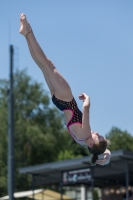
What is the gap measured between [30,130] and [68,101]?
96.8 feet

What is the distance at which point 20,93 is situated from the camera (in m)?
37.7

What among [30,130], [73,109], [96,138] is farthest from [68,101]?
[30,130]

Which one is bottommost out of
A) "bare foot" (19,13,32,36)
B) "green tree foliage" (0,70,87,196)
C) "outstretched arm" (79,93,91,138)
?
"outstretched arm" (79,93,91,138)

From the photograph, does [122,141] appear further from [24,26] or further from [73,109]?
[24,26]

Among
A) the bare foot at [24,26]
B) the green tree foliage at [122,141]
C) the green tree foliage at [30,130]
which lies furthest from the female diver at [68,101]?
the green tree foliage at [122,141]

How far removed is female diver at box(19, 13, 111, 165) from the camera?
242 inches

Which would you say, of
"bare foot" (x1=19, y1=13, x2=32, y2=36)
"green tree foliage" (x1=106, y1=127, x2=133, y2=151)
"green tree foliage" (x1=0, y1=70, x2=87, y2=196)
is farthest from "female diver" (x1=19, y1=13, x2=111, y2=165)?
"green tree foliage" (x1=106, y1=127, x2=133, y2=151)

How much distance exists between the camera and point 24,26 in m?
6.13

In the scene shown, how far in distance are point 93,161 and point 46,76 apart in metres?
1.26

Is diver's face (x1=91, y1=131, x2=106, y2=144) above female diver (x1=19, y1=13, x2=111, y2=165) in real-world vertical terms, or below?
below

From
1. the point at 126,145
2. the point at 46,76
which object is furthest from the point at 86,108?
the point at 126,145

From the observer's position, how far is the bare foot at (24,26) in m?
6.12

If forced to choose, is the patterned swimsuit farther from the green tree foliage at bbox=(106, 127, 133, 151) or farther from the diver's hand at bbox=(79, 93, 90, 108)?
the green tree foliage at bbox=(106, 127, 133, 151)

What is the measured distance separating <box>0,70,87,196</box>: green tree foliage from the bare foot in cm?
2976
